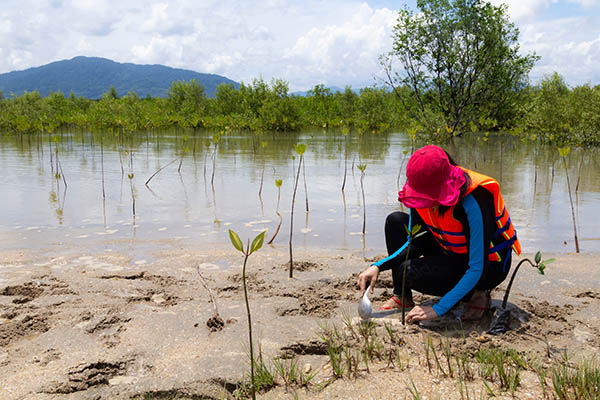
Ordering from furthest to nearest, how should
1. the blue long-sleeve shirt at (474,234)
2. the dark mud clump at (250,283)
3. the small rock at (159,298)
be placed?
the dark mud clump at (250,283) < the small rock at (159,298) < the blue long-sleeve shirt at (474,234)

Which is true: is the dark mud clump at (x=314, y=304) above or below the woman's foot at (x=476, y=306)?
below

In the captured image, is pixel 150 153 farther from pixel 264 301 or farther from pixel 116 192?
pixel 264 301

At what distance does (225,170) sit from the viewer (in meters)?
12.0

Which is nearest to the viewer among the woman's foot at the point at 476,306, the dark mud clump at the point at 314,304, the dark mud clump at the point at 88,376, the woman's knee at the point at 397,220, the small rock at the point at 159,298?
the dark mud clump at the point at 88,376

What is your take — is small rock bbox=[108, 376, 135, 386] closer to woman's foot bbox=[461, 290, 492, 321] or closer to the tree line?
woman's foot bbox=[461, 290, 492, 321]

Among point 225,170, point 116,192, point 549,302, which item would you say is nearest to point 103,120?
point 225,170

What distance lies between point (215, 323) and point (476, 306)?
5.85 ft

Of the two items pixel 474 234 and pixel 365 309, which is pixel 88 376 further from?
pixel 474 234

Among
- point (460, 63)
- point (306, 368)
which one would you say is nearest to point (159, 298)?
point (306, 368)

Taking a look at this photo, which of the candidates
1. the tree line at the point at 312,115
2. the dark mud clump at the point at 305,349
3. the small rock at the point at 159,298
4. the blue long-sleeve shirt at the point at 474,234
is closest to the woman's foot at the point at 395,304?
the blue long-sleeve shirt at the point at 474,234

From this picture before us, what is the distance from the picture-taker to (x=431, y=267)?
3.02 meters

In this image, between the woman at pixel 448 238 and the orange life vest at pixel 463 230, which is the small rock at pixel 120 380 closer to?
the woman at pixel 448 238

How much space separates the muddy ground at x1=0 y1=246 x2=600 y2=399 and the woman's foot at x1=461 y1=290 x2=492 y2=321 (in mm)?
74

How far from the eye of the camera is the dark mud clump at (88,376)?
2.21m
